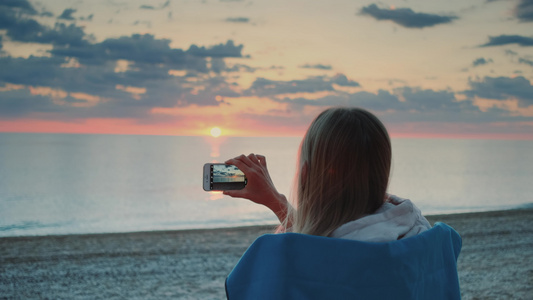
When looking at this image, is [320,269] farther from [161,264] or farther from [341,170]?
[161,264]

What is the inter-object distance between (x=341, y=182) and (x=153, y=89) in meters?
93.4

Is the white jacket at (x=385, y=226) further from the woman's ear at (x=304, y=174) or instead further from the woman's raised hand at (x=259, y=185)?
the woman's raised hand at (x=259, y=185)

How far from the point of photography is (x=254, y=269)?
1254 millimetres

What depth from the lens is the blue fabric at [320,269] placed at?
123 centimetres

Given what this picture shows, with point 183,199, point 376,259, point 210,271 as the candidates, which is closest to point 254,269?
point 376,259

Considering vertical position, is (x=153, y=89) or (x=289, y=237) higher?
(x=153, y=89)

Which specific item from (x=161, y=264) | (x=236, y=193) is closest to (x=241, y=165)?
(x=236, y=193)

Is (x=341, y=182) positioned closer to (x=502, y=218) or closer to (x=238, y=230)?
(x=238, y=230)

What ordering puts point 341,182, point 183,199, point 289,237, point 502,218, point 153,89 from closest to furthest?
point 289,237, point 341,182, point 502,218, point 183,199, point 153,89

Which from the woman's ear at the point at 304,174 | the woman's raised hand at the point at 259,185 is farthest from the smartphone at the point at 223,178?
the woman's ear at the point at 304,174

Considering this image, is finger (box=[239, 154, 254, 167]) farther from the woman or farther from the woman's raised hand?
the woman

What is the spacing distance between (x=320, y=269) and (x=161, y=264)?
7.07 m

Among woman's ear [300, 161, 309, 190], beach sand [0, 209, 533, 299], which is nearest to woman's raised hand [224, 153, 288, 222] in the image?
woman's ear [300, 161, 309, 190]

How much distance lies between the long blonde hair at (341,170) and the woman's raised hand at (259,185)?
178mm
